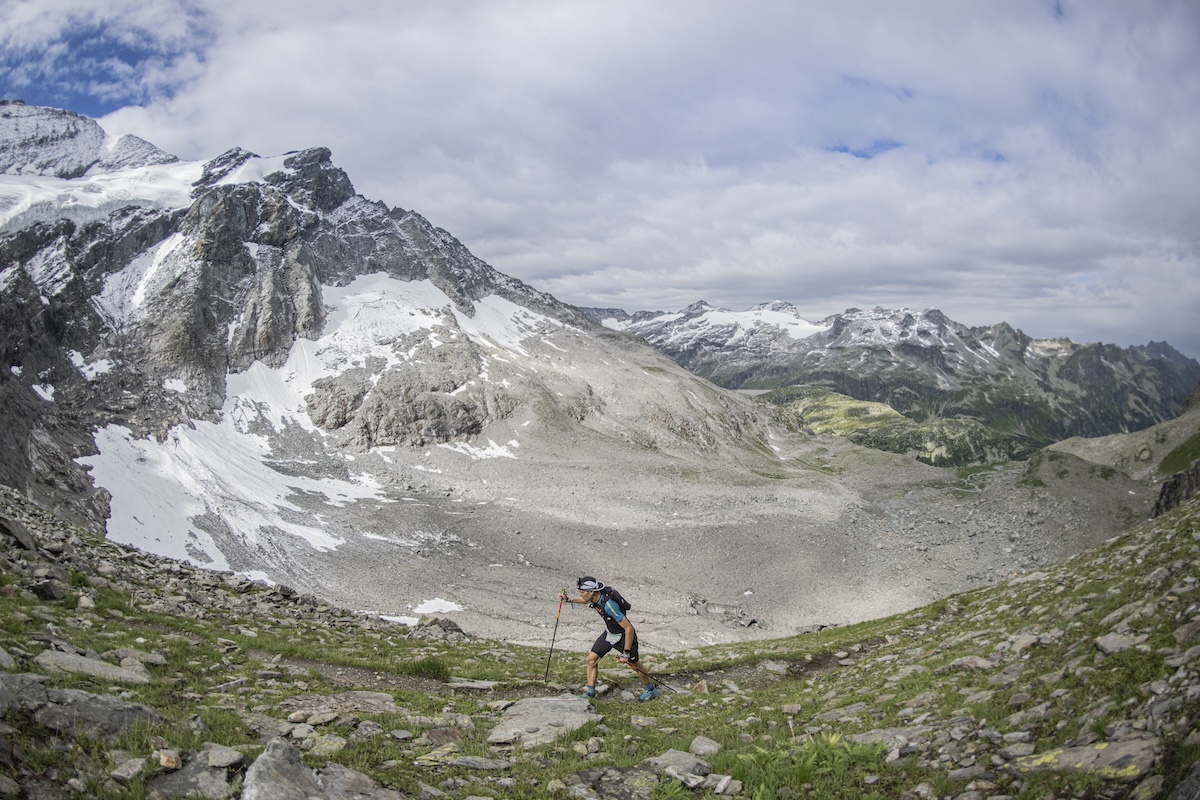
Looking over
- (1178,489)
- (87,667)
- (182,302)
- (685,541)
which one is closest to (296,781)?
(87,667)

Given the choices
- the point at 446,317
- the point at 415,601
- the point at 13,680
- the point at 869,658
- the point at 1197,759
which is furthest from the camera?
the point at 446,317

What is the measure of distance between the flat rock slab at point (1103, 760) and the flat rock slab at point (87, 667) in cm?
1508

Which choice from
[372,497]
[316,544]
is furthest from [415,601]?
[372,497]

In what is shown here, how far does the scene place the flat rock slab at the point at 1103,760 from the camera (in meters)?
7.38

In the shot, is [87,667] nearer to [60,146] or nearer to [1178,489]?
[1178,489]

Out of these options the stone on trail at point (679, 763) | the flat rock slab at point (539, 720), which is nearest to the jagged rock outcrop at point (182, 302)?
the flat rock slab at point (539, 720)

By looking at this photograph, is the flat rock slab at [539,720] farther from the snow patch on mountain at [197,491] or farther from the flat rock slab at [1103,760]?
the snow patch on mountain at [197,491]

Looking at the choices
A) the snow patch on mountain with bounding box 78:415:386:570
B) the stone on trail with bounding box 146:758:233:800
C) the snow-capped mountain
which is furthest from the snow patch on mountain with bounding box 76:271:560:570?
the stone on trail with bounding box 146:758:233:800

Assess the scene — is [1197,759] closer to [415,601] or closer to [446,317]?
[415,601]

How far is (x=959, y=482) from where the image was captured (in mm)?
110875

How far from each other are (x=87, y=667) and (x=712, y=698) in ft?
46.6

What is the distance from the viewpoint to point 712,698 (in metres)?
17.2

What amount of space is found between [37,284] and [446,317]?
80107 mm

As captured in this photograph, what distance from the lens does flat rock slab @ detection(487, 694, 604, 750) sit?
12.4m
